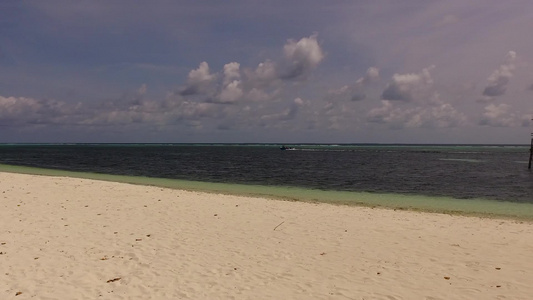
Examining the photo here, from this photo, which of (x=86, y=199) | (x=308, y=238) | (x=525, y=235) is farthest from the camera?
(x=86, y=199)

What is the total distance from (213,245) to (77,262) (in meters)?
3.98

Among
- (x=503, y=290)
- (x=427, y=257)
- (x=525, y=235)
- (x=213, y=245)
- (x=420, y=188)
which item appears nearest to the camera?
(x=503, y=290)

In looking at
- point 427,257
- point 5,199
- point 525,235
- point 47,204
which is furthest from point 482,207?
point 5,199

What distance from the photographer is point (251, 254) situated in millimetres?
11000

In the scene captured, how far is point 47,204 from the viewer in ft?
59.6

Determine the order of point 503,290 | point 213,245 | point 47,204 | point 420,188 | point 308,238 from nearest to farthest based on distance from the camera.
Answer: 1. point 503,290
2. point 213,245
3. point 308,238
4. point 47,204
5. point 420,188

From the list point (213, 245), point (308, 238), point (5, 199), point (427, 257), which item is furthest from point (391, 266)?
point (5, 199)

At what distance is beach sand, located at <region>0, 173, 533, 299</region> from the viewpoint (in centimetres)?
824

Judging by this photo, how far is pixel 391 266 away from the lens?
10039mm

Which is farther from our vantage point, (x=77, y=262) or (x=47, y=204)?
(x=47, y=204)

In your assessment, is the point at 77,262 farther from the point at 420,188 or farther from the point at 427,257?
the point at 420,188

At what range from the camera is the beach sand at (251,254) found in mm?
8242

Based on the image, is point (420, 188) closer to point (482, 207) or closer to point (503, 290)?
point (482, 207)

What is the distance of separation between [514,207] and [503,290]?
19550 millimetres
